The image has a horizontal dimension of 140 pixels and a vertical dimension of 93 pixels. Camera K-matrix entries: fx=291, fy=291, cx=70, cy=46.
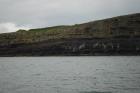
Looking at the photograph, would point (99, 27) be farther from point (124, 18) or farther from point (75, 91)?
point (75, 91)

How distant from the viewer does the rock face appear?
15525 cm

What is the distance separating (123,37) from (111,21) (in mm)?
22848

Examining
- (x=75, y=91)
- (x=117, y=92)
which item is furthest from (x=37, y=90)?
(x=117, y=92)

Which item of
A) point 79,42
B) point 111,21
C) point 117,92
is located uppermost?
point 111,21

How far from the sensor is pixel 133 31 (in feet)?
551

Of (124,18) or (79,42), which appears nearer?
(79,42)

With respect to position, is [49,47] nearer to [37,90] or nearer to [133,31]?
[133,31]

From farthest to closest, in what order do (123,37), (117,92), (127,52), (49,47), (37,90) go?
(49,47), (123,37), (127,52), (37,90), (117,92)

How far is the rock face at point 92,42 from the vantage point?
155 meters

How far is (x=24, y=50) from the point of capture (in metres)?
189

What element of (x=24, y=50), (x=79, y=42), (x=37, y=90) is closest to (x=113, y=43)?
(x=79, y=42)

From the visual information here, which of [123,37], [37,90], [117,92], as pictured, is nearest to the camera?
[117,92]

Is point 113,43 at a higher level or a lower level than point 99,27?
lower

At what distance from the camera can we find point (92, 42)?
165 m
